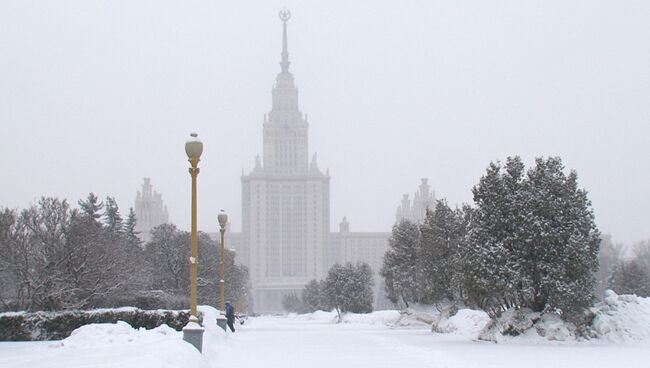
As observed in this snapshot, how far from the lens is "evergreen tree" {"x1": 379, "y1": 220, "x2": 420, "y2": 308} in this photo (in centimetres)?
5769

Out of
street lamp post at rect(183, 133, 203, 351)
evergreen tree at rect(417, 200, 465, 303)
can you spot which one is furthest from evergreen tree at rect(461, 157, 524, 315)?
street lamp post at rect(183, 133, 203, 351)

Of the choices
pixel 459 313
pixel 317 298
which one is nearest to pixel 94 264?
pixel 459 313

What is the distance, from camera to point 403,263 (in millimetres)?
59562

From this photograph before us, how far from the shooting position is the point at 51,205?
39.7 m

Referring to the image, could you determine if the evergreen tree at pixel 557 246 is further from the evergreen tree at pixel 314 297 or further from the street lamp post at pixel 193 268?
the evergreen tree at pixel 314 297

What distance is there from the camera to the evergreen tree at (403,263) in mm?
57688

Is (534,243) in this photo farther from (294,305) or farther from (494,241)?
(294,305)

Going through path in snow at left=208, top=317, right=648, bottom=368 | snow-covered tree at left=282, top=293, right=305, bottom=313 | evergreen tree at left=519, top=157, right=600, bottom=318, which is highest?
evergreen tree at left=519, top=157, right=600, bottom=318

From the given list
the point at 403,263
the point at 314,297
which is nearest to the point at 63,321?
the point at 403,263

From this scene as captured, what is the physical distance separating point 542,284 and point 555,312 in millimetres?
2021

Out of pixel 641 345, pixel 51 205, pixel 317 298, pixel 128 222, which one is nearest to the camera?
pixel 641 345

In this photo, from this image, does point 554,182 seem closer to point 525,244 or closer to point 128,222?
point 525,244

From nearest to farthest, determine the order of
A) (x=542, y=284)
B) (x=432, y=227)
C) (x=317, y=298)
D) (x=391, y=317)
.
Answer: (x=542, y=284), (x=432, y=227), (x=391, y=317), (x=317, y=298)

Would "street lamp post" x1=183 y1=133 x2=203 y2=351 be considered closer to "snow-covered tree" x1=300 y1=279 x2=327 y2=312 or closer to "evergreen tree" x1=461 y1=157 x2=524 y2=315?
"evergreen tree" x1=461 y1=157 x2=524 y2=315
